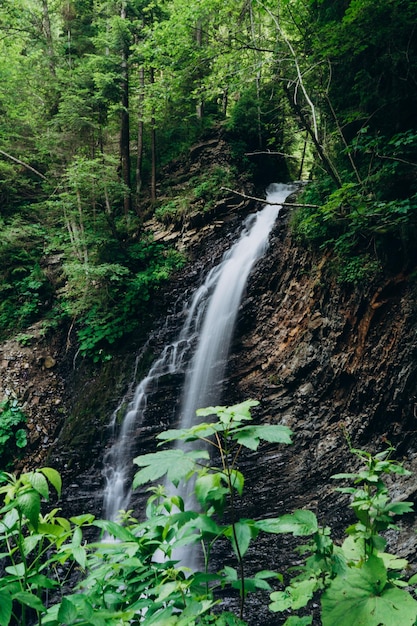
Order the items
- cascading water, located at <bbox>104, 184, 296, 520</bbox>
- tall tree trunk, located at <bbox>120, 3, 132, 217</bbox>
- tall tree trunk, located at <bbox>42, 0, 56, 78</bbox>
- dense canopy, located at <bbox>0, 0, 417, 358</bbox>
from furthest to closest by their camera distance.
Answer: tall tree trunk, located at <bbox>42, 0, 56, 78</bbox> < tall tree trunk, located at <bbox>120, 3, 132, 217</bbox> < cascading water, located at <bbox>104, 184, 296, 520</bbox> < dense canopy, located at <bbox>0, 0, 417, 358</bbox>

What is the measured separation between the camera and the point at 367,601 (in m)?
0.87

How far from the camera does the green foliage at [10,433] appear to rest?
311 inches

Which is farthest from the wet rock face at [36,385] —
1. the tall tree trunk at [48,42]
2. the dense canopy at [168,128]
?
the tall tree trunk at [48,42]

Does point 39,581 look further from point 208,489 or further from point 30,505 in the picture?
point 208,489

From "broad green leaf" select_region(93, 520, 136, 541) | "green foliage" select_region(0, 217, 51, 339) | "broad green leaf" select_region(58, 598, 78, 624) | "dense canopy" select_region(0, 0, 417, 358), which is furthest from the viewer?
"green foliage" select_region(0, 217, 51, 339)

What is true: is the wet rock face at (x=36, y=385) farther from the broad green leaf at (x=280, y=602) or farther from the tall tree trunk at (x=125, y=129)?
→ the broad green leaf at (x=280, y=602)

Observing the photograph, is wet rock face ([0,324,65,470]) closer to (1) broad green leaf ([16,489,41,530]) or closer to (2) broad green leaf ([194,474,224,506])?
(1) broad green leaf ([16,489,41,530])

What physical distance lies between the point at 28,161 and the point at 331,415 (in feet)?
39.3

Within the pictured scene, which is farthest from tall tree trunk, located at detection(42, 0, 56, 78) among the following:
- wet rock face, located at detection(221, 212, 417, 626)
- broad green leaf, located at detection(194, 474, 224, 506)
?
broad green leaf, located at detection(194, 474, 224, 506)

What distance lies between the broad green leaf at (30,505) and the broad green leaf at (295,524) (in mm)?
642

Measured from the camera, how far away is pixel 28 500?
1.06 meters

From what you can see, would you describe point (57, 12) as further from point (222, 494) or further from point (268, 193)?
point (222, 494)

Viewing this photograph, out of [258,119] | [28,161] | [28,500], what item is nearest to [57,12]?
[28,161]

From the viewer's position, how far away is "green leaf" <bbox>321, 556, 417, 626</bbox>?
815 mm
